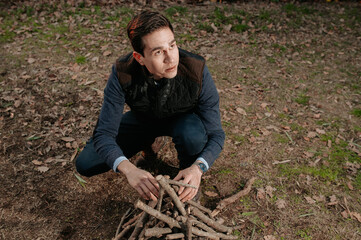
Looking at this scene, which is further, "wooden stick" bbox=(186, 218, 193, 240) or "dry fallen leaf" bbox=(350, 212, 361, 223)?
"dry fallen leaf" bbox=(350, 212, 361, 223)

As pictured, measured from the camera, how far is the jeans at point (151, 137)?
8.96 feet

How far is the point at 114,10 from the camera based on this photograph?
7.44 m

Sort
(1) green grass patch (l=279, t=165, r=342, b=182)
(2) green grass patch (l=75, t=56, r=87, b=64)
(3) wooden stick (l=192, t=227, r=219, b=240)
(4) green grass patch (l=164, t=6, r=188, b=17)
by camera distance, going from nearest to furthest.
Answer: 1. (3) wooden stick (l=192, t=227, r=219, b=240)
2. (1) green grass patch (l=279, t=165, r=342, b=182)
3. (2) green grass patch (l=75, t=56, r=87, b=64)
4. (4) green grass patch (l=164, t=6, r=188, b=17)

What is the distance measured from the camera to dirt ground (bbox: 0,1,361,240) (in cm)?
298

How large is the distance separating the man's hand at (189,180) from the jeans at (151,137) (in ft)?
1.41

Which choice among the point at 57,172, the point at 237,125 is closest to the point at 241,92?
the point at 237,125

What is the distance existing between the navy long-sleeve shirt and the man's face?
39 cm

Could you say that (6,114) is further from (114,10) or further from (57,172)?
(114,10)

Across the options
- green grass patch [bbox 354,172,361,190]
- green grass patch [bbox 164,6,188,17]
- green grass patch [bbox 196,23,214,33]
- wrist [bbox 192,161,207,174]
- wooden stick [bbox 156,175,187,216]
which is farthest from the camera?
green grass patch [bbox 164,6,188,17]

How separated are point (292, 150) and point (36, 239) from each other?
343 cm

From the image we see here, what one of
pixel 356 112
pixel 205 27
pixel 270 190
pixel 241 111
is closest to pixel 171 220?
pixel 270 190

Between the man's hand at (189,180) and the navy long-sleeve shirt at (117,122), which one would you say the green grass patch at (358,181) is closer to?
the navy long-sleeve shirt at (117,122)

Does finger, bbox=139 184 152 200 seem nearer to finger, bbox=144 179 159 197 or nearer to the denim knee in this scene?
finger, bbox=144 179 159 197

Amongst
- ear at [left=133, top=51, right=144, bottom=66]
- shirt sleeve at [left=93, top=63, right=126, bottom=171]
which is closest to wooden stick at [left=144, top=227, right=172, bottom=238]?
shirt sleeve at [left=93, top=63, right=126, bottom=171]
